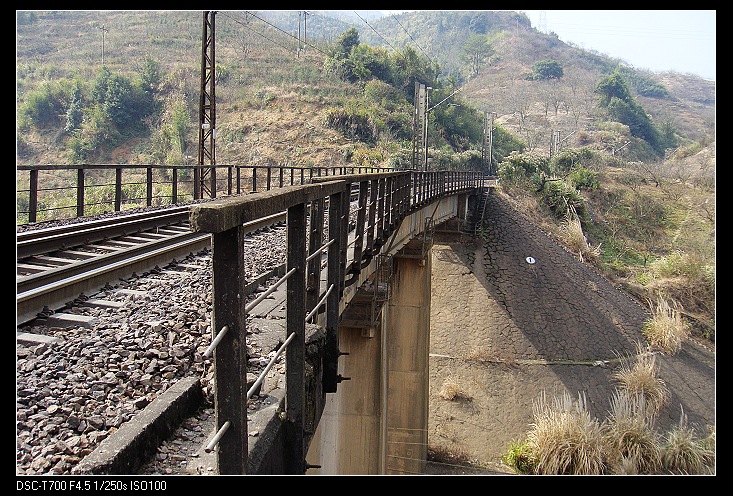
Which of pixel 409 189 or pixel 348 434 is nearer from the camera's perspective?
pixel 348 434

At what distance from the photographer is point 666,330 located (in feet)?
85.8

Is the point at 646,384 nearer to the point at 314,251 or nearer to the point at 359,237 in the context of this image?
the point at 359,237

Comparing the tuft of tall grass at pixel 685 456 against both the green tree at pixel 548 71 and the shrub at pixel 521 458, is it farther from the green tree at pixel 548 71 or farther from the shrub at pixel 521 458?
the green tree at pixel 548 71

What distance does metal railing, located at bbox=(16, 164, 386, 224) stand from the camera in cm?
1176

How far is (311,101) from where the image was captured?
199 feet

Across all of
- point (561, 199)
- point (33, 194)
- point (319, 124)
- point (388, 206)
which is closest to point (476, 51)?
point (319, 124)

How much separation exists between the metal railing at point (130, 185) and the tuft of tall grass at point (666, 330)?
44.6ft

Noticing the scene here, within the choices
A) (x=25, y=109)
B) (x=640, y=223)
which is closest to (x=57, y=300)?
(x=640, y=223)

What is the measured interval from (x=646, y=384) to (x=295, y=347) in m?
21.6

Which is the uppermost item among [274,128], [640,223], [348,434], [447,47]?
[447,47]

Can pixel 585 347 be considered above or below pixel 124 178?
below

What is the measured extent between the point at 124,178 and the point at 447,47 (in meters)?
151

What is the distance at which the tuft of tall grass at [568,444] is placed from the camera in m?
15.3
